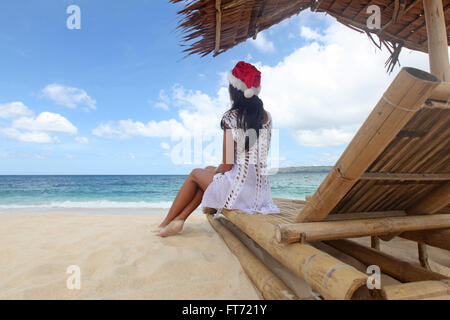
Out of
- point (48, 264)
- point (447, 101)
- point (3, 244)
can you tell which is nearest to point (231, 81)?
point (447, 101)

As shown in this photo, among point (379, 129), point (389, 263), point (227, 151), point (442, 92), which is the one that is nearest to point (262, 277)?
point (389, 263)

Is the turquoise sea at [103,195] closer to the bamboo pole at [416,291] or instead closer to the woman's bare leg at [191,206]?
the woman's bare leg at [191,206]

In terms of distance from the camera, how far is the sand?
1.53 metres

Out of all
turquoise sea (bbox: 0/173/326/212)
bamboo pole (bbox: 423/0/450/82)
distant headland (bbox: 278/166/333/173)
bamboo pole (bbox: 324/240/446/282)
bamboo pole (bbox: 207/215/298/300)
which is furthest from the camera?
distant headland (bbox: 278/166/333/173)

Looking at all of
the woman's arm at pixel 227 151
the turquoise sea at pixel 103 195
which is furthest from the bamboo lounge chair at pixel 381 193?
the turquoise sea at pixel 103 195

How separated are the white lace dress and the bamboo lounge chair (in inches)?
6.6

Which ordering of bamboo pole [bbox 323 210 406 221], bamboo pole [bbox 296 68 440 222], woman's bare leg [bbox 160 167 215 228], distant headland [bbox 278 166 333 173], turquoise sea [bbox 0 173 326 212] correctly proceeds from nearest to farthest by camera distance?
bamboo pole [bbox 296 68 440 222], bamboo pole [bbox 323 210 406 221], woman's bare leg [bbox 160 167 215 228], turquoise sea [bbox 0 173 326 212], distant headland [bbox 278 166 333 173]

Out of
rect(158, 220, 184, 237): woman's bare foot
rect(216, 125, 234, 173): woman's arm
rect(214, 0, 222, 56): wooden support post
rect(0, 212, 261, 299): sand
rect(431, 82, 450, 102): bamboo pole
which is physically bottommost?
rect(0, 212, 261, 299): sand

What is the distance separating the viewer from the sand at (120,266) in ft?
5.03

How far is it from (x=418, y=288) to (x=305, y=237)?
20.6 inches

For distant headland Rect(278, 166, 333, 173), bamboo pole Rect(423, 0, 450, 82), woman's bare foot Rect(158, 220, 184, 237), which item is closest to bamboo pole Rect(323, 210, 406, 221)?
bamboo pole Rect(423, 0, 450, 82)

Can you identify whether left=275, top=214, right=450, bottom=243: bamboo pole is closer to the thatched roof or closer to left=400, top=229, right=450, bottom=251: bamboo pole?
left=400, top=229, right=450, bottom=251: bamboo pole

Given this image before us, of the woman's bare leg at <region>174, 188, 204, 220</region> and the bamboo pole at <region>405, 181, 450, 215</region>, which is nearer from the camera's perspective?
the bamboo pole at <region>405, 181, 450, 215</region>

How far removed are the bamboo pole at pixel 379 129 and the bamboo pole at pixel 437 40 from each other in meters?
1.57
